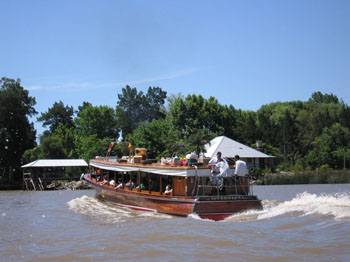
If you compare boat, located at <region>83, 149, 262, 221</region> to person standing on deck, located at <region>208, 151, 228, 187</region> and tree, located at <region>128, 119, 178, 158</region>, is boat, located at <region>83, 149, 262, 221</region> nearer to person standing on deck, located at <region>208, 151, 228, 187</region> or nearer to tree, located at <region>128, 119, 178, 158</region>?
person standing on deck, located at <region>208, 151, 228, 187</region>

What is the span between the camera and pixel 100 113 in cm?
7188

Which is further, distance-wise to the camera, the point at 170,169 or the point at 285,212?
the point at 170,169

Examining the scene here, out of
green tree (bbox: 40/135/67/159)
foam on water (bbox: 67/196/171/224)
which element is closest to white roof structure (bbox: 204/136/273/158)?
green tree (bbox: 40/135/67/159)

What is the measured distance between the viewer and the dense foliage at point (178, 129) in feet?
182

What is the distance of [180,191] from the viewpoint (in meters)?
17.0

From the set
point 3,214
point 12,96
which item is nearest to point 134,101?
point 12,96

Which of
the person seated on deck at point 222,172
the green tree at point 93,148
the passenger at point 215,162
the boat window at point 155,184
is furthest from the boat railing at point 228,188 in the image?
the green tree at point 93,148

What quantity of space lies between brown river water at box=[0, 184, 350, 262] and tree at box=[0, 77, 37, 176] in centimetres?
4127

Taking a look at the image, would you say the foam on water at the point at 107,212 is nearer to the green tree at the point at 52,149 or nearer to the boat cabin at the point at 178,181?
the boat cabin at the point at 178,181

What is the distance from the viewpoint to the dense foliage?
5562 cm

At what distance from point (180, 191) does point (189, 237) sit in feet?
17.2

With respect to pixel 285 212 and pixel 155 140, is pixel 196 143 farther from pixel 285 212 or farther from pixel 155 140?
pixel 285 212

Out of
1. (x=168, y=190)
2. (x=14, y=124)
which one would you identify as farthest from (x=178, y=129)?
(x=168, y=190)

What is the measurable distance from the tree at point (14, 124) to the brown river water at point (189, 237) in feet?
135
